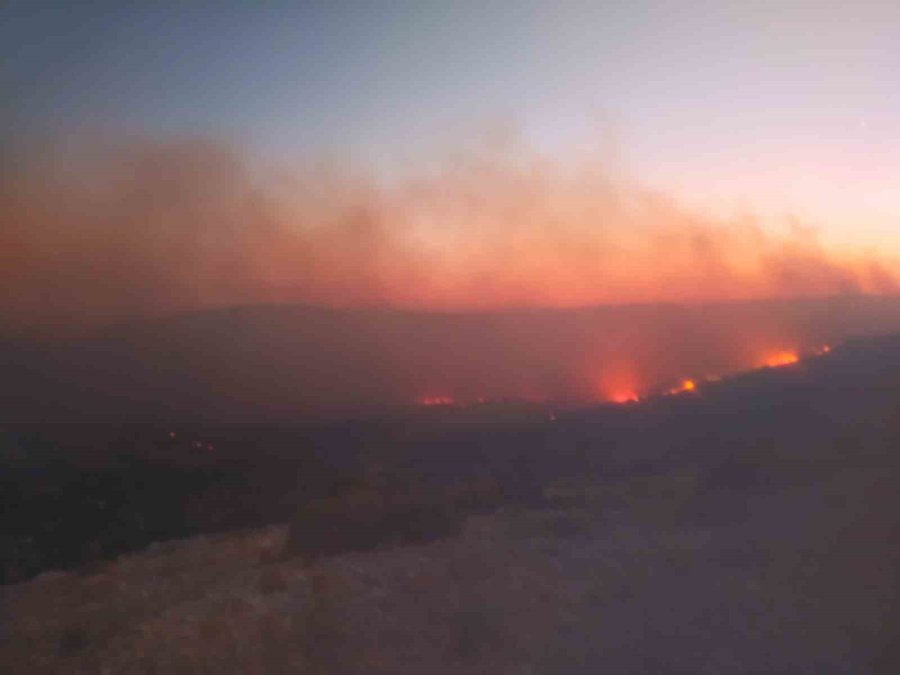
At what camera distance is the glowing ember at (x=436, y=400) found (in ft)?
80.5

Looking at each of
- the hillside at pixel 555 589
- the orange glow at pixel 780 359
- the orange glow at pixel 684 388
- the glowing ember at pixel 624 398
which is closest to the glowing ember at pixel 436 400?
the glowing ember at pixel 624 398

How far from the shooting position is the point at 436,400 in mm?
25375

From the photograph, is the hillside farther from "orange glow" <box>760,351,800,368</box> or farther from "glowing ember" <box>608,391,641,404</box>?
"orange glow" <box>760,351,800,368</box>

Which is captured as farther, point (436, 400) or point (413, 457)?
point (436, 400)

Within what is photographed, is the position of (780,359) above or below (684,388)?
above

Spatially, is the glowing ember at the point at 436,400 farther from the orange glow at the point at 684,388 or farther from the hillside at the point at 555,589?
the orange glow at the point at 684,388

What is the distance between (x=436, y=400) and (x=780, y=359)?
55.0 ft

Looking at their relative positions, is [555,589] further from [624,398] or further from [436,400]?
[624,398]

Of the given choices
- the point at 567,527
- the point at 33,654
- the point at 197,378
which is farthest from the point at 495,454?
the point at 197,378

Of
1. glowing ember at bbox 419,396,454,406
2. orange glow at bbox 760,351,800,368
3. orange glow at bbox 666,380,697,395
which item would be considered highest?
orange glow at bbox 760,351,800,368

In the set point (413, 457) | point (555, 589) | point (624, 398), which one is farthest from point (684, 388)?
point (555, 589)

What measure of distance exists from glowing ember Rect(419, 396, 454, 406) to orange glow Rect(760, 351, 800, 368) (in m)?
13.6

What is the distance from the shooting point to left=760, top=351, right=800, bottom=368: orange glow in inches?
1109

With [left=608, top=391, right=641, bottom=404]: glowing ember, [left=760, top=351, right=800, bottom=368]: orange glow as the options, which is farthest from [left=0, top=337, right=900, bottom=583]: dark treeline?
[left=760, top=351, right=800, bottom=368]: orange glow
